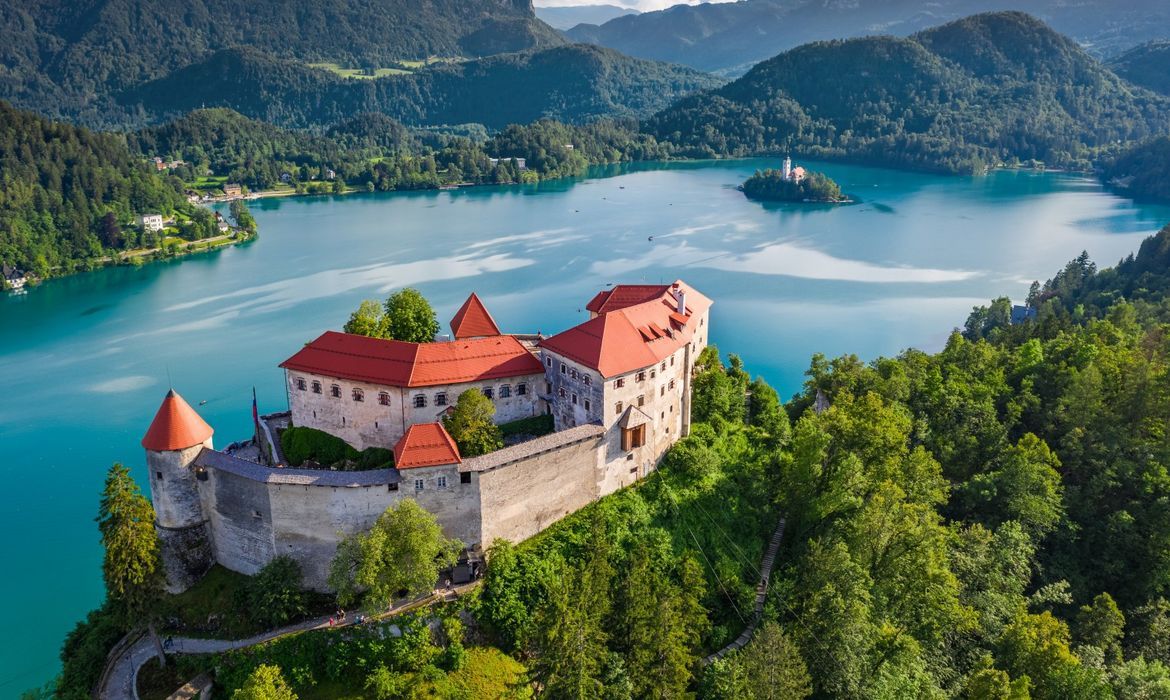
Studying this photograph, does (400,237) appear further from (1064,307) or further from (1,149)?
(1064,307)

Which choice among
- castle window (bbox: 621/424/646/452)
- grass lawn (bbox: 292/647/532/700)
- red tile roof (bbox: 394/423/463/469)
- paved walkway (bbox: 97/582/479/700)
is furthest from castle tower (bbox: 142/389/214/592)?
castle window (bbox: 621/424/646/452)

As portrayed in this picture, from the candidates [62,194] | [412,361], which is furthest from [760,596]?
[62,194]

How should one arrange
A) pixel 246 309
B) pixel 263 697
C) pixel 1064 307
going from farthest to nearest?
pixel 246 309
pixel 1064 307
pixel 263 697

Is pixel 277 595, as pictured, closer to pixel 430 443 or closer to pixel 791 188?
pixel 430 443

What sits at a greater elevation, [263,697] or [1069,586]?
[263,697]

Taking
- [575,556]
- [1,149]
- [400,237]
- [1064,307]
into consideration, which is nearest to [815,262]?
[1064,307]

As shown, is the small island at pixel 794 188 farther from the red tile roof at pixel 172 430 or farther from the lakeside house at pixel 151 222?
the red tile roof at pixel 172 430

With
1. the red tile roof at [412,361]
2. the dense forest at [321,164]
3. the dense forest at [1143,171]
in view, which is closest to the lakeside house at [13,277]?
the dense forest at [321,164]
